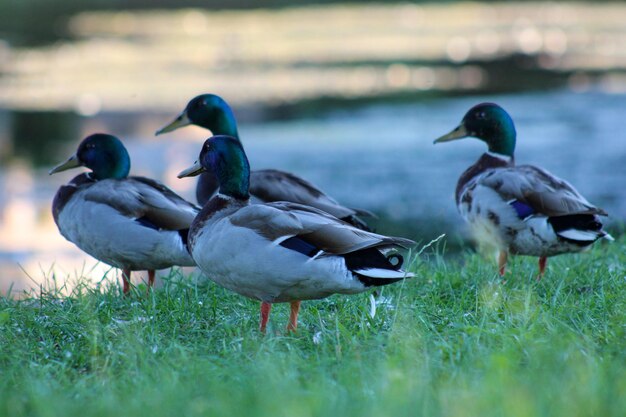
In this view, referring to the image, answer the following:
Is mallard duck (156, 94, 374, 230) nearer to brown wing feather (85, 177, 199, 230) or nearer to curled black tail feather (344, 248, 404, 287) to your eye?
brown wing feather (85, 177, 199, 230)

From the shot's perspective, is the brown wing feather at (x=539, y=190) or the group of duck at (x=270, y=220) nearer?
the group of duck at (x=270, y=220)

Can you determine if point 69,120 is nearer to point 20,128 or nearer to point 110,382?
point 20,128

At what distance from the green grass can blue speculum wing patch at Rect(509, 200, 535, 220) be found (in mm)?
312

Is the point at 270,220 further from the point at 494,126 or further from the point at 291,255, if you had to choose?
the point at 494,126

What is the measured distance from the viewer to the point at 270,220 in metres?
4.39

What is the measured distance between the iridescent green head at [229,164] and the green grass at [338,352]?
561mm

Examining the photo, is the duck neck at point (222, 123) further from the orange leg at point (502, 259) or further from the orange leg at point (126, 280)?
the orange leg at point (502, 259)

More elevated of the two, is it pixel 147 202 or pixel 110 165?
pixel 110 165

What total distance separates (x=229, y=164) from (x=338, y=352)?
118 centimetres

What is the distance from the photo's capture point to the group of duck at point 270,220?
431 cm

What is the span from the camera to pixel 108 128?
14672 millimetres

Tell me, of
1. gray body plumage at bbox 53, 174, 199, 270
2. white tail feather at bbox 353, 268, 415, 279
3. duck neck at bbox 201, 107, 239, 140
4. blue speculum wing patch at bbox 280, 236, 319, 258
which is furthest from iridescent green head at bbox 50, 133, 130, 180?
white tail feather at bbox 353, 268, 415, 279

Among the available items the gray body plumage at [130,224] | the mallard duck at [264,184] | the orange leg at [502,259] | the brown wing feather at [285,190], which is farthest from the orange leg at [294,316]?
the orange leg at [502,259]

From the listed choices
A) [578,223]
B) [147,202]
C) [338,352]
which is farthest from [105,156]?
[578,223]
